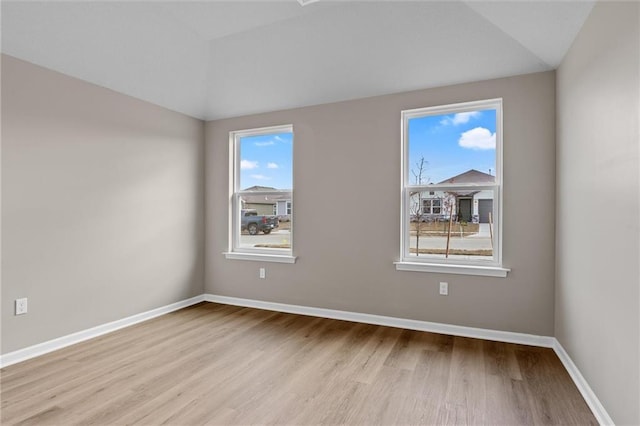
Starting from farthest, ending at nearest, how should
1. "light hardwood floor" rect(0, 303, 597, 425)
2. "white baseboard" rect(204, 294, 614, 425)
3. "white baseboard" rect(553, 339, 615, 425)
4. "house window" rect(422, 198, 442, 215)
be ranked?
"house window" rect(422, 198, 442, 215) < "white baseboard" rect(204, 294, 614, 425) < "light hardwood floor" rect(0, 303, 597, 425) < "white baseboard" rect(553, 339, 615, 425)

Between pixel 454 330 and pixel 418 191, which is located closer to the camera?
pixel 454 330

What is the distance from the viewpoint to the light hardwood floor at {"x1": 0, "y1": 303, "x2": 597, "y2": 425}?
75.2 inches

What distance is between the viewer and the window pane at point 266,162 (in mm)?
4074

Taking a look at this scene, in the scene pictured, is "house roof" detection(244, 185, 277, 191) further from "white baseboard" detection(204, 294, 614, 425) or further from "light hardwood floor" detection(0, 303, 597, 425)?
"light hardwood floor" detection(0, 303, 597, 425)

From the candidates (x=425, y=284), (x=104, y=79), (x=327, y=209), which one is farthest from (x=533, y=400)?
(x=104, y=79)

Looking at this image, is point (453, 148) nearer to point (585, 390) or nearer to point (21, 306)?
point (585, 390)

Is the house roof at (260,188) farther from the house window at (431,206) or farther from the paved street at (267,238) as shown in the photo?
the house window at (431,206)

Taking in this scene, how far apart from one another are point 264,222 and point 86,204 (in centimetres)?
189

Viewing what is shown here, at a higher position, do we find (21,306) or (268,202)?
(268,202)

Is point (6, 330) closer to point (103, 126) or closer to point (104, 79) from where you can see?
point (103, 126)

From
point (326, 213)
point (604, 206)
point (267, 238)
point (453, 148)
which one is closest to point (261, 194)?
point (267, 238)

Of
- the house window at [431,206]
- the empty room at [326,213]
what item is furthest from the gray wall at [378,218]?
the house window at [431,206]

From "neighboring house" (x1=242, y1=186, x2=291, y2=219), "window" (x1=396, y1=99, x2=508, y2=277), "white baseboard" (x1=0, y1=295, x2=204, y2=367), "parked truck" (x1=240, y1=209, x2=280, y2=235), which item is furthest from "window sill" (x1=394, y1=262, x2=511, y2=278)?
"white baseboard" (x1=0, y1=295, x2=204, y2=367)

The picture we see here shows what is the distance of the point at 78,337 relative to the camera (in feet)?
9.79
